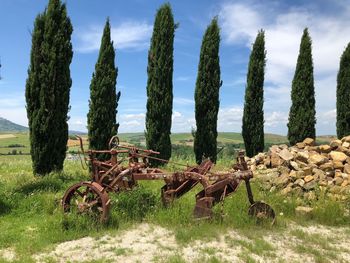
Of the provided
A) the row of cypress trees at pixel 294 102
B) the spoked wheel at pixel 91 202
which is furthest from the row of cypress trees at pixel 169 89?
the spoked wheel at pixel 91 202

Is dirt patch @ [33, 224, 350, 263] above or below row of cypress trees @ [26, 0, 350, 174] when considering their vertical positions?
below

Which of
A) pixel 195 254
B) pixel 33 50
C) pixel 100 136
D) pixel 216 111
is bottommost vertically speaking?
pixel 195 254

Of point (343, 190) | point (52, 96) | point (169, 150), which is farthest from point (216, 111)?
point (343, 190)

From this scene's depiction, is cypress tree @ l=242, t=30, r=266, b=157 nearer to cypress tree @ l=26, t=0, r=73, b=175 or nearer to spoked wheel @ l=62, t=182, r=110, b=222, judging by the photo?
cypress tree @ l=26, t=0, r=73, b=175

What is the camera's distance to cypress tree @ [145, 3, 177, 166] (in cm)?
1841

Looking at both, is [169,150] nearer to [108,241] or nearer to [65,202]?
[65,202]

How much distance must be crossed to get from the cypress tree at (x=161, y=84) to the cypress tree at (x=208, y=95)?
1.66m

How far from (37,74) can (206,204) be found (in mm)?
9175

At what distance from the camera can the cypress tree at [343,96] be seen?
22203 millimetres

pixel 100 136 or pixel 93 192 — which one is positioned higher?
pixel 100 136

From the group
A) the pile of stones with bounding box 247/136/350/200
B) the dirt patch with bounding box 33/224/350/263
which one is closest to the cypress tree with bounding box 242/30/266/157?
the pile of stones with bounding box 247/136/350/200

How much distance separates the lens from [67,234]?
7605mm

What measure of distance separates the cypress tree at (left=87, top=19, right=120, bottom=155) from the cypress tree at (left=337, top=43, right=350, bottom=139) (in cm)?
1311

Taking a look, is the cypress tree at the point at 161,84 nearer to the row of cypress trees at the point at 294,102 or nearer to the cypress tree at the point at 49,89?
the row of cypress trees at the point at 294,102
